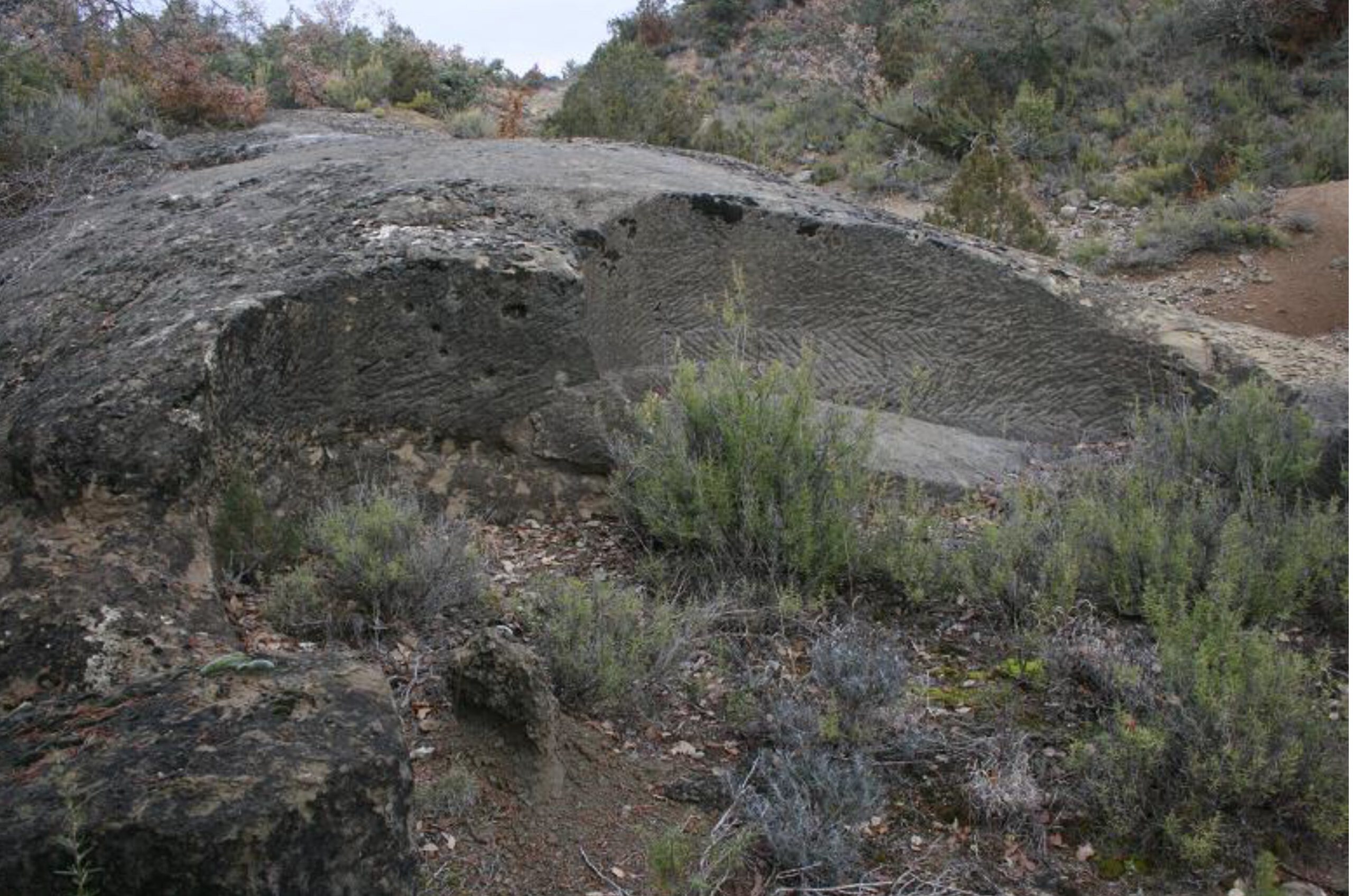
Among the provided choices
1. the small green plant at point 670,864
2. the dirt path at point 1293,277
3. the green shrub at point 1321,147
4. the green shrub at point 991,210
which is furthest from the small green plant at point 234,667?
the green shrub at point 1321,147

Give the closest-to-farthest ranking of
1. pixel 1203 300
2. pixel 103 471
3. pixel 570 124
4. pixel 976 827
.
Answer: pixel 976 827 → pixel 103 471 → pixel 1203 300 → pixel 570 124

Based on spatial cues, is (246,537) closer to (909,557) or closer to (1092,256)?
(909,557)

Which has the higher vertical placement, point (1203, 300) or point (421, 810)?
point (1203, 300)

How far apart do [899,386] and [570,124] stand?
346 inches

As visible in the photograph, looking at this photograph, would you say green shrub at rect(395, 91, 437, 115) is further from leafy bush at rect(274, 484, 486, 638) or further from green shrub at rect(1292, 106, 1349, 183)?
leafy bush at rect(274, 484, 486, 638)

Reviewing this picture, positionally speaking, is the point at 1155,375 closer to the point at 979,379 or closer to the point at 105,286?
the point at 979,379

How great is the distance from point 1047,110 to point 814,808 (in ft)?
47.5

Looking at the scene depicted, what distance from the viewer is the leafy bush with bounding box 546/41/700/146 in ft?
45.9

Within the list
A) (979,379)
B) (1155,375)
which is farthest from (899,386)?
(1155,375)

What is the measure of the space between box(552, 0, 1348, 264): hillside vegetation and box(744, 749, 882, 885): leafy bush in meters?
7.74

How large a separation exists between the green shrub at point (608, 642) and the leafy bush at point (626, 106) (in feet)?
34.2

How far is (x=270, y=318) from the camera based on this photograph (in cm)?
439

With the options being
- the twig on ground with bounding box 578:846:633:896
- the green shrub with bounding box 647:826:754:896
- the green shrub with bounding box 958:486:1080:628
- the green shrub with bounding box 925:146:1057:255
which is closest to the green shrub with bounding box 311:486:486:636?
the twig on ground with bounding box 578:846:633:896

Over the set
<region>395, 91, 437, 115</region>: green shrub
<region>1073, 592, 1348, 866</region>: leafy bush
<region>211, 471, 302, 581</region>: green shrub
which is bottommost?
<region>1073, 592, 1348, 866</region>: leafy bush
